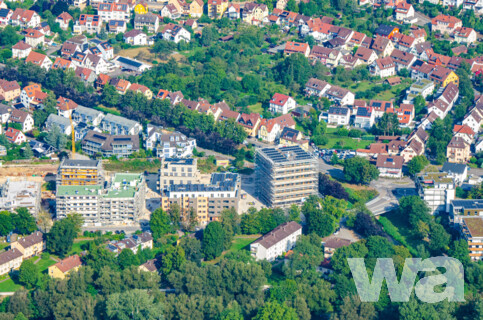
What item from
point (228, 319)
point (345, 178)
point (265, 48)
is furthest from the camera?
point (265, 48)

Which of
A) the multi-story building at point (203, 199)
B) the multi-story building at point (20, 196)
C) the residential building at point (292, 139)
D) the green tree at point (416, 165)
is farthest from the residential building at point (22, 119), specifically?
the green tree at point (416, 165)

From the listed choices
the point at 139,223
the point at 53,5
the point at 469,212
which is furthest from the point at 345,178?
the point at 53,5

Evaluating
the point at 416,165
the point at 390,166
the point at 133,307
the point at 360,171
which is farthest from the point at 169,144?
the point at 133,307

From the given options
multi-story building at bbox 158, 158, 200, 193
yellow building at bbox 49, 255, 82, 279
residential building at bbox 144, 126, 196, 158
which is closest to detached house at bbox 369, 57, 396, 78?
residential building at bbox 144, 126, 196, 158

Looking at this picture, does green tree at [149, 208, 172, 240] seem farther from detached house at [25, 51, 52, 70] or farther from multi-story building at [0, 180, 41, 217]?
detached house at [25, 51, 52, 70]

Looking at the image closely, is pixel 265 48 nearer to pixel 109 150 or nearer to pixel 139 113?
pixel 139 113

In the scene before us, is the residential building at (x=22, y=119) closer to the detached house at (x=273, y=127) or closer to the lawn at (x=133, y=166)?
the lawn at (x=133, y=166)

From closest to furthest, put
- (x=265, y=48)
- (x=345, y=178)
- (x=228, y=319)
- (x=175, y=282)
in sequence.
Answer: (x=228, y=319), (x=175, y=282), (x=345, y=178), (x=265, y=48)
